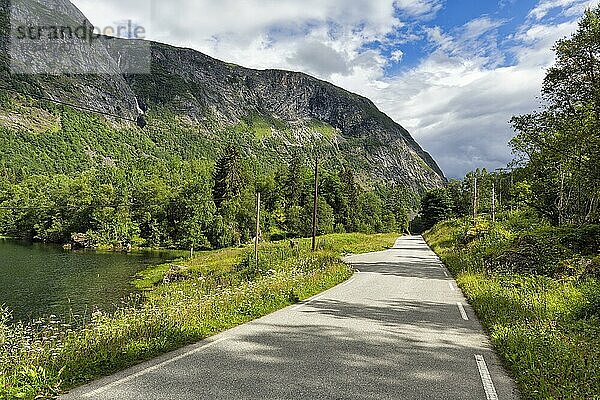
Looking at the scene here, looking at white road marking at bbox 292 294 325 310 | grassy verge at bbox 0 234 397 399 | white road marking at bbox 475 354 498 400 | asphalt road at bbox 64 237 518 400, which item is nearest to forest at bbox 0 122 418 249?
white road marking at bbox 292 294 325 310

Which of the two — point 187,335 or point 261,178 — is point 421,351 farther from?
point 261,178

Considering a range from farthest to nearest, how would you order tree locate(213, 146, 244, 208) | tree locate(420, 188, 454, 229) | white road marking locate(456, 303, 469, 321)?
1. tree locate(420, 188, 454, 229)
2. tree locate(213, 146, 244, 208)
3. white road marking locate(456, 303, 469, 321)

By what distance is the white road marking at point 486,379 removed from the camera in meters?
5.89

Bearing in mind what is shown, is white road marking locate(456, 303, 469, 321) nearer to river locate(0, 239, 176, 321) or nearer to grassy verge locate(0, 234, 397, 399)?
grassy verge locate(0, 234, 397, 399)

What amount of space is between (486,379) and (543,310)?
4.95 metres

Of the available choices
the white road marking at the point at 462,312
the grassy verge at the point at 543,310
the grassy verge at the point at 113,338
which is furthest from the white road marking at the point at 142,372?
the white road marking at the point at 462,312

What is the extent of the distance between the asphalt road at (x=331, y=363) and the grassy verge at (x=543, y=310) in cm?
40

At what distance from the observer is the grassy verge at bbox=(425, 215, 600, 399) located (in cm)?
632

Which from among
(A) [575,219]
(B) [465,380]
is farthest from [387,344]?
(A) [575,219]

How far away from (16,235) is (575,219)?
316 ft

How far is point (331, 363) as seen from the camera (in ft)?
23.0

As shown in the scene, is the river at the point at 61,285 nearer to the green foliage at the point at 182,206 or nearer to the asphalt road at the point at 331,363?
the asphalt road at the point at 331,363

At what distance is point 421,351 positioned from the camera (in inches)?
312

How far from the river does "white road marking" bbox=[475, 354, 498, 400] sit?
13.6 m
